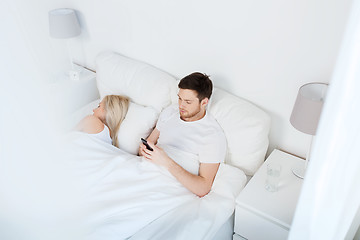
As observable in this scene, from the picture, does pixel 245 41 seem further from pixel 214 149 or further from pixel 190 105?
pixel 214 149

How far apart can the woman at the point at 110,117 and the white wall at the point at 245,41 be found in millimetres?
387

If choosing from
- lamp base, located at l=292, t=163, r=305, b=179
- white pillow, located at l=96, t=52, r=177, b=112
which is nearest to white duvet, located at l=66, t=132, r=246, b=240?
lamp base, located at l=292, t=163, r=305, b=179

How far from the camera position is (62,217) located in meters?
0.61

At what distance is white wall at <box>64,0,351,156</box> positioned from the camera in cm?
139

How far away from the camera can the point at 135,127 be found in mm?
1858

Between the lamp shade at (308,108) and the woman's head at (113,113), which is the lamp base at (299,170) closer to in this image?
the lamp shade at (308,108)

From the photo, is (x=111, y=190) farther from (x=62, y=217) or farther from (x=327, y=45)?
(x=327, y=45)

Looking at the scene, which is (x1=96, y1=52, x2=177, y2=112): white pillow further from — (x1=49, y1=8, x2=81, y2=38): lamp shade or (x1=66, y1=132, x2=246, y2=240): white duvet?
(x1=66, y1=132, x2=246, y2=240): white duvet

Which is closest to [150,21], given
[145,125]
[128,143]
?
[145,125]

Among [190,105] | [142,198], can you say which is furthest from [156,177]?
[190,105]

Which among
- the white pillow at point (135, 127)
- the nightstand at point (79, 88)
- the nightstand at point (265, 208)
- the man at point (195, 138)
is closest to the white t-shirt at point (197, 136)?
the man at point (195, 138)

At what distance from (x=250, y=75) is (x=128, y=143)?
2.65 ft

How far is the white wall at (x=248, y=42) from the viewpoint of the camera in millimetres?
1389

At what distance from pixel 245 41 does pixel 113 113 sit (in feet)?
2.90
